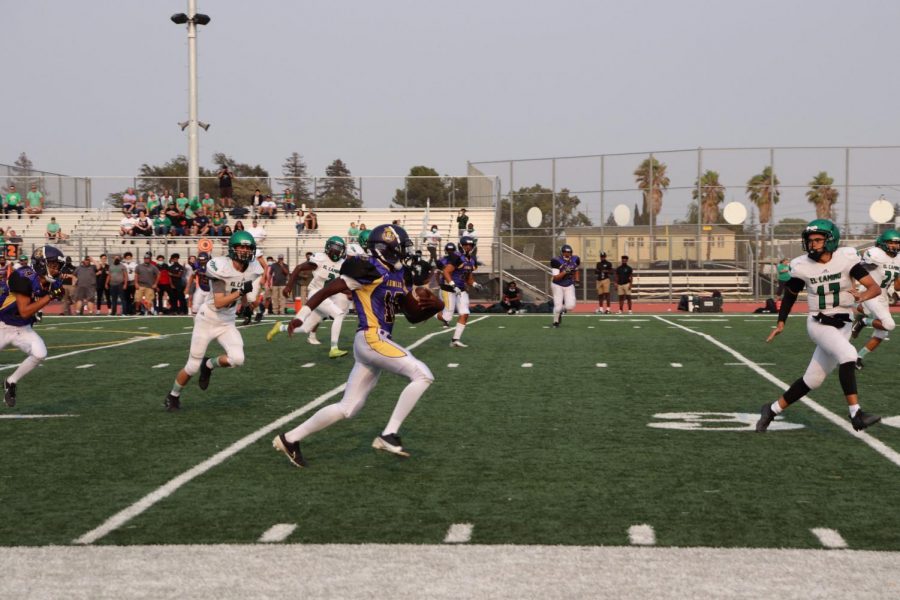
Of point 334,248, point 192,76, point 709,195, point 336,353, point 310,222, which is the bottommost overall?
point 336,353

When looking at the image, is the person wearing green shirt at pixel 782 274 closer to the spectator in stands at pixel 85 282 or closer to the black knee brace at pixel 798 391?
the spectator in stands at pixel 85 282

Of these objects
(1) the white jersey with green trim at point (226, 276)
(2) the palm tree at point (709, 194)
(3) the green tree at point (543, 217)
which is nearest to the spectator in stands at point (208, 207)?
(3) the green tree at point (543, 217)

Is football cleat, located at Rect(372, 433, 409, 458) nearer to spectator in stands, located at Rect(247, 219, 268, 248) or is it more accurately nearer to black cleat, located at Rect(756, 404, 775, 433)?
black cleat, located at Rect(756, 404, 775, 433)

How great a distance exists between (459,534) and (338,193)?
127ft

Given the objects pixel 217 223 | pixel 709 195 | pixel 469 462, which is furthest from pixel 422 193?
pixel 469 462

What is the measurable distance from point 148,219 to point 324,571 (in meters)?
34.5

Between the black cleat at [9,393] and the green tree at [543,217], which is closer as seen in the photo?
the black cleat at [9,393]

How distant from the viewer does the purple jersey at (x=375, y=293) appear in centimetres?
763

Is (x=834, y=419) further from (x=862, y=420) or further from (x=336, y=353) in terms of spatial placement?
(x=336, y=353)

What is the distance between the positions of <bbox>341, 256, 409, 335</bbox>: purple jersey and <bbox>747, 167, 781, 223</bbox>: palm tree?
35.3m

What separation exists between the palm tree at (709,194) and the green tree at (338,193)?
13.9 metres

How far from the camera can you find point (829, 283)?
29.2ft

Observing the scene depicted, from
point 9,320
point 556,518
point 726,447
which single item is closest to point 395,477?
point 556,518

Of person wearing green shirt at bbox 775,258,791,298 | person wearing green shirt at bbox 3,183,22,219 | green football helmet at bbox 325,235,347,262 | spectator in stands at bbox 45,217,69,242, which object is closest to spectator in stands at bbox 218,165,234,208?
spectator in stands at bbox 45,217,69,242
